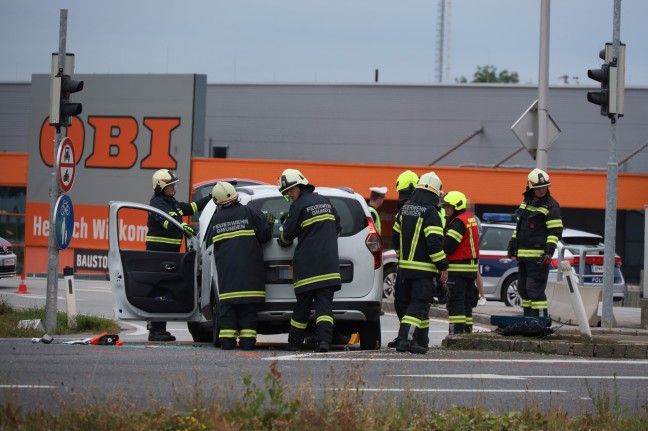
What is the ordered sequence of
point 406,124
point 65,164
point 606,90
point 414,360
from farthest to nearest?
point 406,124 → point 606,90 → point 65,164 → point 414,360

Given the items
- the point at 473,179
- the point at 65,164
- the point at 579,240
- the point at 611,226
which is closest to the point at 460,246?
the point at 611,226

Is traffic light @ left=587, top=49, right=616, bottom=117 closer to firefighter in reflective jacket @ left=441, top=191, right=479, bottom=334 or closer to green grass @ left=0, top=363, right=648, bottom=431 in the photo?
firefighter in reflective jacket @ left=441, top=191, right=479, bottom=334

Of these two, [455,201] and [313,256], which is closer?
[313,256]

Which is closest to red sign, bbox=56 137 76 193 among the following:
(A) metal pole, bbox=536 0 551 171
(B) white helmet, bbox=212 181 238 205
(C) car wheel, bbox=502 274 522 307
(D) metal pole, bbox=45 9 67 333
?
(D) metal pole, bbox=45 9 67 333

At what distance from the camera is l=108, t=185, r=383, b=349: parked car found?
12.1 meters

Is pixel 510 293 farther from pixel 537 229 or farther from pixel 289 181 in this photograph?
pixel 289 181

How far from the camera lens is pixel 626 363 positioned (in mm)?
11734

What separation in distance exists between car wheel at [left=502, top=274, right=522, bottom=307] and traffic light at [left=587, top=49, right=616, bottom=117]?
19.7 feet

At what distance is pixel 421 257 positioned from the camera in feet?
38.8

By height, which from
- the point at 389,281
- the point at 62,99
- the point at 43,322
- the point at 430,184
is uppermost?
the point at 62,99

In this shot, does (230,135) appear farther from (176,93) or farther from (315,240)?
(315,240)

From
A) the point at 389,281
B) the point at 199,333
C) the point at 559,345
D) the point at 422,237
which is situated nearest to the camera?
the point at 422,237

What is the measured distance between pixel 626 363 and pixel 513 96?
3182 cm

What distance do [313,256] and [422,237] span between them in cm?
117
